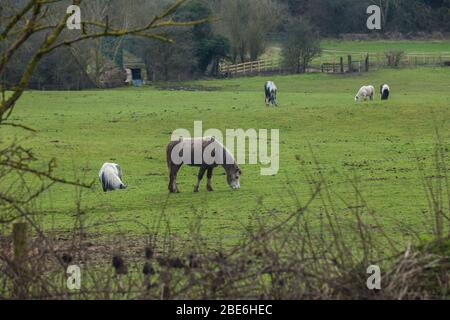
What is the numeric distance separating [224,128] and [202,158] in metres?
13.6

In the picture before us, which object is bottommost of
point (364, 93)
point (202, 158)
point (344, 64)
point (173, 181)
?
point (173, 181)

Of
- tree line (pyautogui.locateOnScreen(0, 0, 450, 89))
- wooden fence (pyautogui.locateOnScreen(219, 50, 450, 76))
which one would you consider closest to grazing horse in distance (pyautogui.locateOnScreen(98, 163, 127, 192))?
tree line (pyautogui.locateOnScreen(0, 0, 450, 89))

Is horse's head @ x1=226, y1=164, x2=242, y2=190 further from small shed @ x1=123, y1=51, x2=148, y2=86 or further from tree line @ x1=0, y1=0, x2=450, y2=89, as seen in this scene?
small shed @ x1=123, y1=51, x2=148, y2=86

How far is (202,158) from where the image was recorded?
72.8 feet

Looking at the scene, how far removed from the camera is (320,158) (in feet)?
90.2

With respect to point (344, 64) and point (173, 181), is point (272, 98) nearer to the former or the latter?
point (173, 181)

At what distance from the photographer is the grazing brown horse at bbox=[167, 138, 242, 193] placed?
2217cm

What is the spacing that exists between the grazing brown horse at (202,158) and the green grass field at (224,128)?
0.38 metres

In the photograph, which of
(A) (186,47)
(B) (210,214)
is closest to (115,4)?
(A) (186,47)

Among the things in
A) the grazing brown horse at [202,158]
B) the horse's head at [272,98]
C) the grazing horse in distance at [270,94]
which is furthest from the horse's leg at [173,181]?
the horse's head at [272,98]

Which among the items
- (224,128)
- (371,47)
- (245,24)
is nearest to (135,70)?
(245,24)

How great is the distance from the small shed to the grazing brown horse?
139 feet

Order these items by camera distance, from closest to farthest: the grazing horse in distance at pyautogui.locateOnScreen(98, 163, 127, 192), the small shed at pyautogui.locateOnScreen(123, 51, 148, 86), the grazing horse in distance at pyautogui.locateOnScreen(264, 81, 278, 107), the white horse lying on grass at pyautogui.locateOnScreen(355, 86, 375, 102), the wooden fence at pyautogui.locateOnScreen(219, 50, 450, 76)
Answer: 1. the grazing horse in distance at pyautogui.locateOnScreen(98, 163, 127, 192)
2. the grazing horse in distance at pyautogui.locateOnScreen(264, 81, 278, 107)
3. the white horse lying on grass at pyautogui.locateOnScreen(355, 86, 375, 102)
4. the small shed at pyautogui.locateOnScreen(123, 51, 148, 86)
5. the wooden fence at pyautogui.locateOnScreen(219, 50, 450, 76)

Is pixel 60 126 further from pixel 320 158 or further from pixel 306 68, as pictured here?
pixel 306 68
